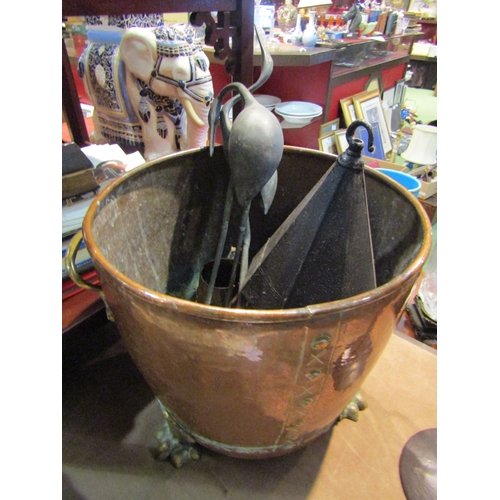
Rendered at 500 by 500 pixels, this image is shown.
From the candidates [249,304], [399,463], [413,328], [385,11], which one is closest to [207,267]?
[249,304]

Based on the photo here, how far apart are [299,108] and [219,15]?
2.61ft

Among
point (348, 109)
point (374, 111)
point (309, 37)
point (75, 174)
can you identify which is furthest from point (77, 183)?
point (374, 111)

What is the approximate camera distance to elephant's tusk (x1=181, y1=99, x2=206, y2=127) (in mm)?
750

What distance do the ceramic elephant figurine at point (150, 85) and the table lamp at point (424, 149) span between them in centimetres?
107

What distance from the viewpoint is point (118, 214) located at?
47 cm

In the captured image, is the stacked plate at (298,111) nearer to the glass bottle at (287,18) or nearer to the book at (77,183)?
the glass bottle at (287,18)

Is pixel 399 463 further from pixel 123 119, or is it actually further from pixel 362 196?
pixel 123 119

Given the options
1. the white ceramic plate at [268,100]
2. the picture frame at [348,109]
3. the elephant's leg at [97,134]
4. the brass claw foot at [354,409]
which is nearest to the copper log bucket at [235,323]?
the brass claw foot at [354,409]

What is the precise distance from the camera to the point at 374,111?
1799 millimetres

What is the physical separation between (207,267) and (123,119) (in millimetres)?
435

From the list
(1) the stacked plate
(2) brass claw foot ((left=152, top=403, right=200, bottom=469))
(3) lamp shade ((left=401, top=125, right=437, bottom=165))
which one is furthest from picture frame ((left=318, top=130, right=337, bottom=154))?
Answer: (2) brass claw foot ((left=152, top=403, right=200, bottom=469))

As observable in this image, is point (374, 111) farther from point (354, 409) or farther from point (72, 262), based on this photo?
point (72, 262)

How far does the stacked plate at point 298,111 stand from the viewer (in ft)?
4.28

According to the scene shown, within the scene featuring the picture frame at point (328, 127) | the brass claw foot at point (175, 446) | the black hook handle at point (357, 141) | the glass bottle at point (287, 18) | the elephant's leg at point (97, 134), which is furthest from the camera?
the glass bottle at point (287, 18)
